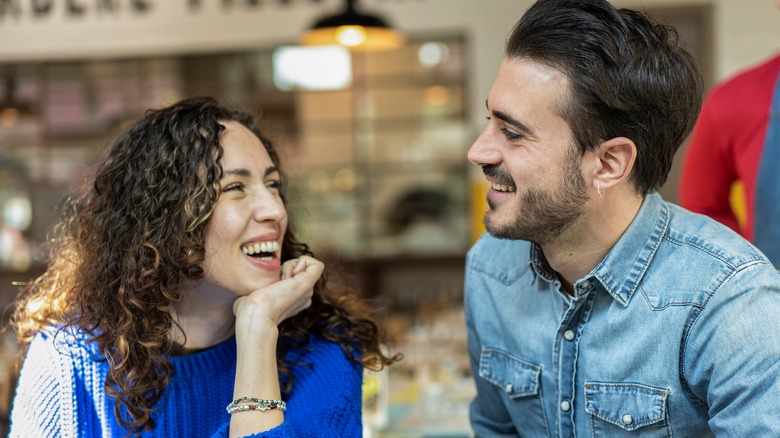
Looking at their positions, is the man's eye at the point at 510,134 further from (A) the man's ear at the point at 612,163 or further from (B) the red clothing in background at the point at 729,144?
(B) the red clothing in background at the point at 729,144

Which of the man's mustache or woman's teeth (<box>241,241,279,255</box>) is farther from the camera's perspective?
woman's teeth (<box>241,241,279,255</box>)

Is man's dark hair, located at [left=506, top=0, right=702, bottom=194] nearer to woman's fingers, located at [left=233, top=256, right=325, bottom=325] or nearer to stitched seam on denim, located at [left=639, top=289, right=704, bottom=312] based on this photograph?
stitched seam on denim, located at [left=639, top=289, right=704, bottom=312]

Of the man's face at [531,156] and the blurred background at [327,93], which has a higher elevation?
the man's face at [531,156]

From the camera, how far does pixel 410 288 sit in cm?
690

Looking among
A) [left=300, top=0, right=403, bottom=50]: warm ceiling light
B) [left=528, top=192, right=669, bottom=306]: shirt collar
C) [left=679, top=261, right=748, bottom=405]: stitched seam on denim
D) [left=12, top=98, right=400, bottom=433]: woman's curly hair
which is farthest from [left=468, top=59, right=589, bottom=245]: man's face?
[left=300, top=0, right=403, bottom=50]: warm ceiling light

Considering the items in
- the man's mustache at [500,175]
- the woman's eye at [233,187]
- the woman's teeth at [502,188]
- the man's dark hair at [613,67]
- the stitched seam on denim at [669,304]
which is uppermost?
the man's dark hair at [613,67]

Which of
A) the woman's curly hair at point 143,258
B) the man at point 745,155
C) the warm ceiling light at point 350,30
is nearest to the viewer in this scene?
the woman's curly hair at point 143,258

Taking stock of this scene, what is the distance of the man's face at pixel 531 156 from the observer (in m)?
1.57

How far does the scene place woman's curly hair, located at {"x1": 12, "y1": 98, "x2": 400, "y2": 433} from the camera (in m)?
1.82

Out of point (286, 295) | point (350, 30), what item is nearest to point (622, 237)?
point (286, 295)

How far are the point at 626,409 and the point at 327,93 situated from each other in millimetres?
6544

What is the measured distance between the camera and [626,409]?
5.30ft

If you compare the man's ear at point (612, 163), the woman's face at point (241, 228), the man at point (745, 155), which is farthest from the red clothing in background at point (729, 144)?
the woman's face at point (241, 228)

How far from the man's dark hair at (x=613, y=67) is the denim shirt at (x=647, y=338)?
0.16m
